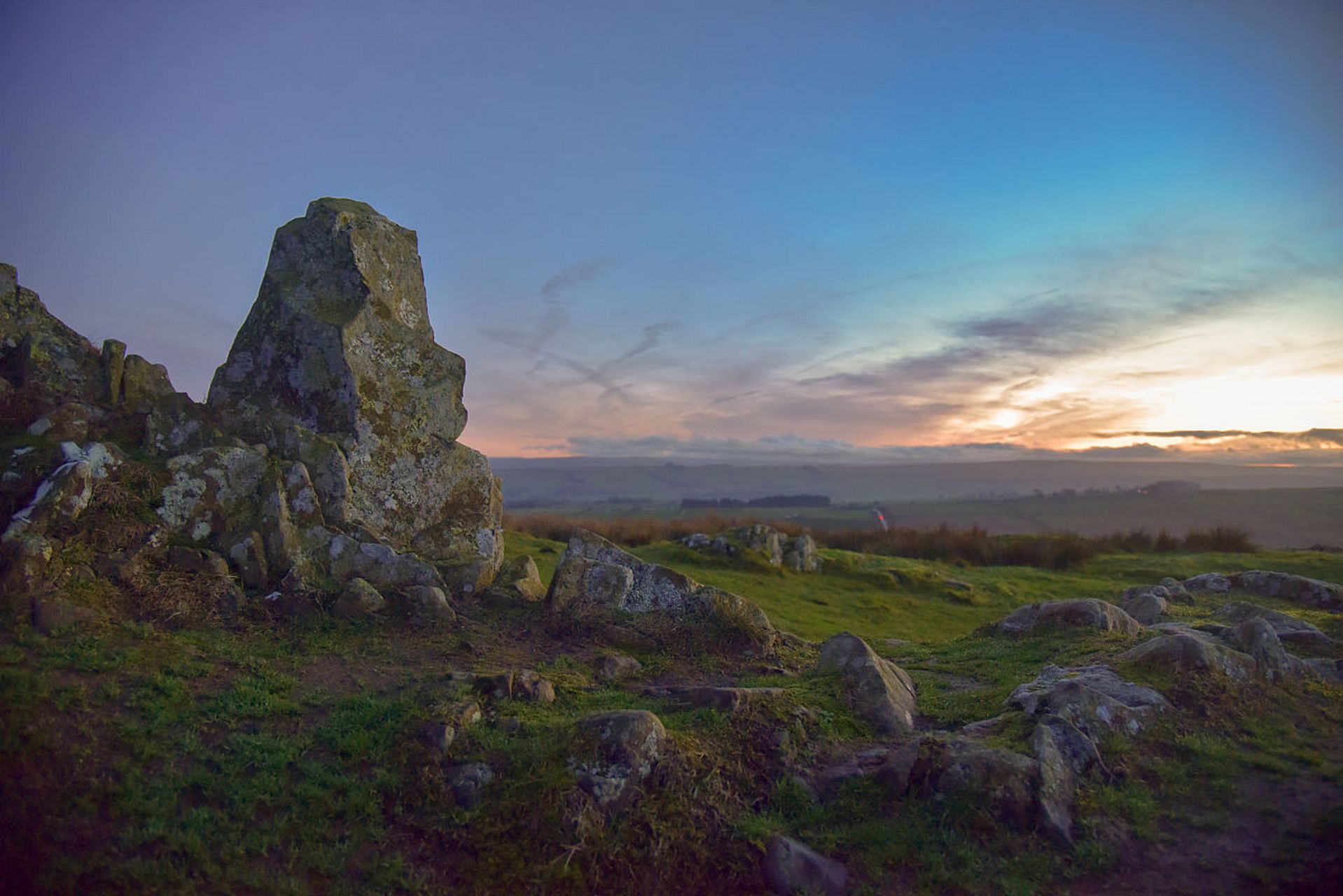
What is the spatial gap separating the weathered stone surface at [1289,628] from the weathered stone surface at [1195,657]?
54.9 inches

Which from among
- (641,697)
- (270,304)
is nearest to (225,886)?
(641,697)

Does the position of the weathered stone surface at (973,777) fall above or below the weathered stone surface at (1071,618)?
below

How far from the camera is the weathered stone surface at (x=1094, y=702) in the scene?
7.81 meters

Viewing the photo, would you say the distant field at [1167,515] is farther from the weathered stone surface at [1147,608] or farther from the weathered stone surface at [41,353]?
the weathered stone surface at [41,353]

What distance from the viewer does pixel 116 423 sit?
11.0 metres

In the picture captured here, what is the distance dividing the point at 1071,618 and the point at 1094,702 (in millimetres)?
5246

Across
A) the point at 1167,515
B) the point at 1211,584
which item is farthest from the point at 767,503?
the point at 1211,584

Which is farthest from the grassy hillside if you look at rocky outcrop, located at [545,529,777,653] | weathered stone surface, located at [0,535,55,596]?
rocky outcrop, located at [545,529,777,653]

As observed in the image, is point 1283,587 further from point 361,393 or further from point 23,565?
point 23,565

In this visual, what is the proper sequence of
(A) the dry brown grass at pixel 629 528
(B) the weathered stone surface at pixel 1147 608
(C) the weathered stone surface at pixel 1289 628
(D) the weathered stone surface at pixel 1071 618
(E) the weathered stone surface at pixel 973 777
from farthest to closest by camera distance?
(A) the dry brown grass at pixel 629 528
(B) the weathered stone surface at pixel 1147 608
(D) the weathered stone surface at pixel 1071 618
(C) the weathered stone surface at pixel 1289 628
(E) the weathered stone surface at pixel 973 777

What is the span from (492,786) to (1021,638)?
10125 mm

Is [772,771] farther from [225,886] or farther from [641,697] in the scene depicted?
[225,886]

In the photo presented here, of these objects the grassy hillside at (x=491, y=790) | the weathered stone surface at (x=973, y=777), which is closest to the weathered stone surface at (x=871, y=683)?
the grassy hillside at (x=491, y=790)

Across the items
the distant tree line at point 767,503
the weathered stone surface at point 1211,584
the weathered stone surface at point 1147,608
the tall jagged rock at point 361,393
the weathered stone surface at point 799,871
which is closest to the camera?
the weathered stone surface at point 799,871
